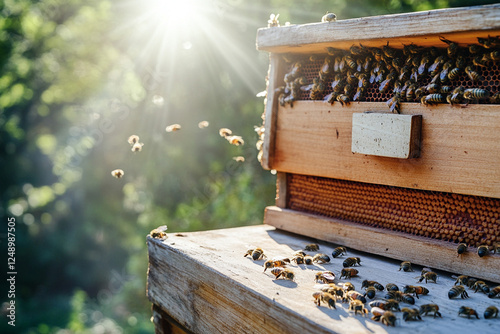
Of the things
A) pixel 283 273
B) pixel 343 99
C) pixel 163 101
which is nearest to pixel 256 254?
pixel 283 273

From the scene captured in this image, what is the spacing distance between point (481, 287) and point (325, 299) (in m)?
0.63

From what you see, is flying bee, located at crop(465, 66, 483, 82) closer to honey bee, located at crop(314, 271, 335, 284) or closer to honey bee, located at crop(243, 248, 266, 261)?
honey bee, located at crop(314, 271, 335, 284)

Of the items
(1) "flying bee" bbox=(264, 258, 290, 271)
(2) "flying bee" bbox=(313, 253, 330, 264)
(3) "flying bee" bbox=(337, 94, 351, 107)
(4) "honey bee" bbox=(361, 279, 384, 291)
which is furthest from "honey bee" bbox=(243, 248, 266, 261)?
(3) "flying bee" bbox=(337, 94, 351, 107)

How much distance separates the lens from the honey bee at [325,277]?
166 centimetres

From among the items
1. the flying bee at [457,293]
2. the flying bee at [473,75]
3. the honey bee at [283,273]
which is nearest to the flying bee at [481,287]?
the flying bee at [457,293]

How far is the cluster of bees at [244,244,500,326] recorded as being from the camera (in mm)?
1334

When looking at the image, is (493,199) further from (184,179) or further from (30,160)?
(30,160)

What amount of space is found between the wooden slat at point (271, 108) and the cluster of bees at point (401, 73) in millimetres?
80

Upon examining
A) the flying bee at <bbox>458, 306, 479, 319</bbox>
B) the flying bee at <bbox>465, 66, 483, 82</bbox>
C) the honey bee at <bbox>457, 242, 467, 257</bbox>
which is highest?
the flying bee at <bbox>465, 66, 483, 82</bbox>

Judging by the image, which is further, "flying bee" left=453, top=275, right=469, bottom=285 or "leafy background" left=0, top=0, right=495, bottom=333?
"leafy background" left=0, top=0, right=495, bottom=333

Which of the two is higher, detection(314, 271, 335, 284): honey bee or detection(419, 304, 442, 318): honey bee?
detection(419, 304, 442, 318): honey bee

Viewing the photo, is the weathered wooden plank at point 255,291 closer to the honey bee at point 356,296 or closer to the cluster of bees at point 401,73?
the honey bee at point 356,296

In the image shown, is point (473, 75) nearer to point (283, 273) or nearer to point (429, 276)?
point (429, 276)

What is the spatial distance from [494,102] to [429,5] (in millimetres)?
2655
